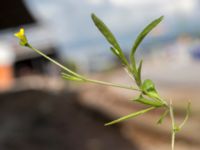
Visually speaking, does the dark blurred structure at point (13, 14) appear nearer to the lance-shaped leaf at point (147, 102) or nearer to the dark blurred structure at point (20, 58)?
the dark blurred structure at point (20, 58)

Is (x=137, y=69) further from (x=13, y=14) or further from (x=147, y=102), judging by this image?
(x=13, y=14)

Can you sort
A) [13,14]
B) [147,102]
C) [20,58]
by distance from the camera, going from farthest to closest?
1. [20,58]
2. [13,14]
3. [147,102]

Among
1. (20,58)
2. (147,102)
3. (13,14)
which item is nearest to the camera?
(147,102)

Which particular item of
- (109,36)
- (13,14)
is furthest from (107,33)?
(13,14)

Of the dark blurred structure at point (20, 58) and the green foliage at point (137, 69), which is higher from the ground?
the dark blurred structure at point (20, 58)

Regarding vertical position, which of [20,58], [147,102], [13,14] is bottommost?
[147,102]

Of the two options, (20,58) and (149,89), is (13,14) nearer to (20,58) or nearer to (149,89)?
(149,89)

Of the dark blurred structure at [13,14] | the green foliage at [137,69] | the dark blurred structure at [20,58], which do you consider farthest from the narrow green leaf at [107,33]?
the dark blurred structure at [20,58]

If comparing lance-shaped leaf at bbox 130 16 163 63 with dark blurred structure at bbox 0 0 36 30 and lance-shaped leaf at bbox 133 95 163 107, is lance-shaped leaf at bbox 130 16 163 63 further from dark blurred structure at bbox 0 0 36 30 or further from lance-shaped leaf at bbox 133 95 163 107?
dark blurred structure at bbox 0 0 36 30

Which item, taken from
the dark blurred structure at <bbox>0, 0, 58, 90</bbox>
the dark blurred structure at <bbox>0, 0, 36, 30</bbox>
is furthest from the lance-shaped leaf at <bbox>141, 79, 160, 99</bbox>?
the dark blurred structure at <bbox>0, 0, 58, 90</bbox>

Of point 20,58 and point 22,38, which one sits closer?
point 22,38

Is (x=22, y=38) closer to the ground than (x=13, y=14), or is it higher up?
closer to the ground

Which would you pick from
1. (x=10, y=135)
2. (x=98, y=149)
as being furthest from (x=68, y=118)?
(x=98, y=149)
